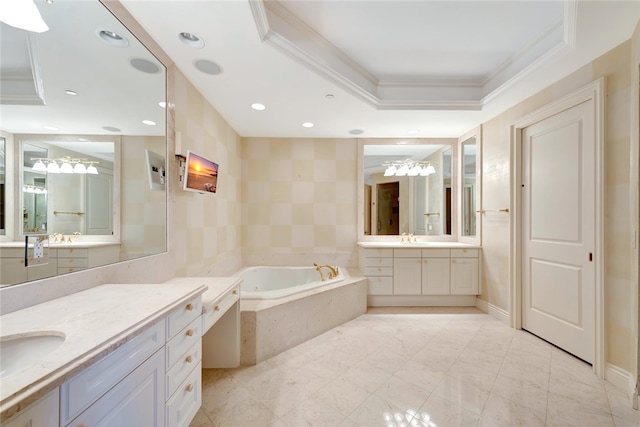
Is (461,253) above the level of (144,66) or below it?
below

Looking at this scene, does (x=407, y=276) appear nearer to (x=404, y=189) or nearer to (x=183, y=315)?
(x=404, y=189)

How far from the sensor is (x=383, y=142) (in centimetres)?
360

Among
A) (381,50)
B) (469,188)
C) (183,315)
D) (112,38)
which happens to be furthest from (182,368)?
(469,188)

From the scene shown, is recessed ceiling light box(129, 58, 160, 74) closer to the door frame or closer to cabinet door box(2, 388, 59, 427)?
cabinet door box(2, 388, 59, 427)

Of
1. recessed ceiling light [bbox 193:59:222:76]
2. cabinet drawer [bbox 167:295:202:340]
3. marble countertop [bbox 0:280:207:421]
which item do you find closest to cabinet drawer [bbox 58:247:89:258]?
marble countertop [bbox 0:280:207:421]

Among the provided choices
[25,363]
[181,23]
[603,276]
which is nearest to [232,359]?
[25,363]

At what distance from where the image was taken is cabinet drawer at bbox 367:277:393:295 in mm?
3074

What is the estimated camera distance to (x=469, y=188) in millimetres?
3299

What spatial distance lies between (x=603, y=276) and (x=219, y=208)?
10.7 ft

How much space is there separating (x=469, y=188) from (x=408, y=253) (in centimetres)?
123

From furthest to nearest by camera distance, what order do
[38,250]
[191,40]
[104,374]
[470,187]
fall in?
[470,187] → [191,40] → [38,250] → [104,374]

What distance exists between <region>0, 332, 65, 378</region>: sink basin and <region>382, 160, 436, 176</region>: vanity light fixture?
3523 millimetres

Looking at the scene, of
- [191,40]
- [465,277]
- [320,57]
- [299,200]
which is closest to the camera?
[191,40]

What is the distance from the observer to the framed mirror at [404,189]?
3586 millimetres
